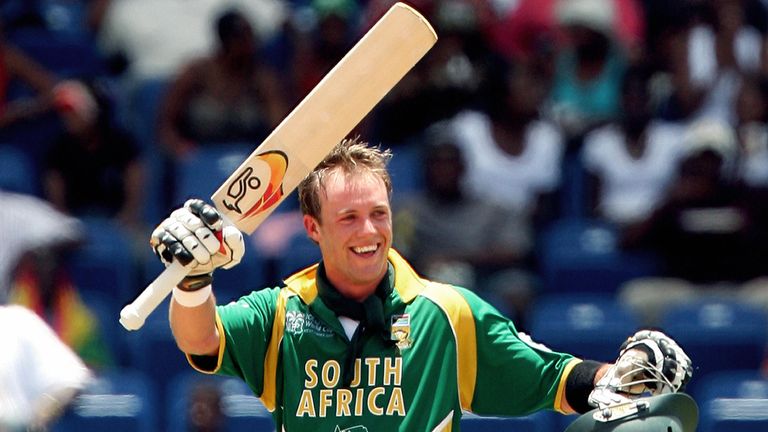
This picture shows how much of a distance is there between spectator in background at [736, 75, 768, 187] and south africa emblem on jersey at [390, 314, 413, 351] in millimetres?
4620

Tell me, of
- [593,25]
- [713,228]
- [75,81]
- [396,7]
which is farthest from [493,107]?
[396,7]

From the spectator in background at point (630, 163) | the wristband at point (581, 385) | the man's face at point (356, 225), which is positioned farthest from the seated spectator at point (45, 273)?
the wristband at point (581, 385)

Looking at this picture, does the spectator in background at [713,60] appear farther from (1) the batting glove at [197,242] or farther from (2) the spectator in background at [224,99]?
(1) the batting glove at [197,242]

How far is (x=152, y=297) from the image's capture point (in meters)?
4.05

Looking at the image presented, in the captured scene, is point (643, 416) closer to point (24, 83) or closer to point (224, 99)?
point (224, 99)

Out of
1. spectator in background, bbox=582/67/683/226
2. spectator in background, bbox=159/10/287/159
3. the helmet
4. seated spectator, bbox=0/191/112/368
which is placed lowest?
the helmet

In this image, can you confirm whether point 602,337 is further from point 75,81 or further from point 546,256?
point 75,81

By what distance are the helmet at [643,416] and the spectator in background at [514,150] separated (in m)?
4.38

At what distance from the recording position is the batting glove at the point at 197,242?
13.2ft

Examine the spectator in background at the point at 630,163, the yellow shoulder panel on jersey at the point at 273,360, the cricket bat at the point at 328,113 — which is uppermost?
the spectator in background at the point at 630,163

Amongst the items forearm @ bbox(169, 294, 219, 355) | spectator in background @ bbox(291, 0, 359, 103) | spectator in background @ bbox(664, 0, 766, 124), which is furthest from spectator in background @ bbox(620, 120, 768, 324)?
forearm @ bbox(169, 294, 219, 355)

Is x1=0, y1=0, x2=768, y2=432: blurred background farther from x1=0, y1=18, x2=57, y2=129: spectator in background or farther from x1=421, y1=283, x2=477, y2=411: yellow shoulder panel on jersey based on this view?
x1=421, y1=283, x2=477, y2=411: yellow shoulder panel on jersey

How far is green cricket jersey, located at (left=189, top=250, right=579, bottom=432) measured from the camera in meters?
4.32

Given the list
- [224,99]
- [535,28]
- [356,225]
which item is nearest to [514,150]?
[535,28]
